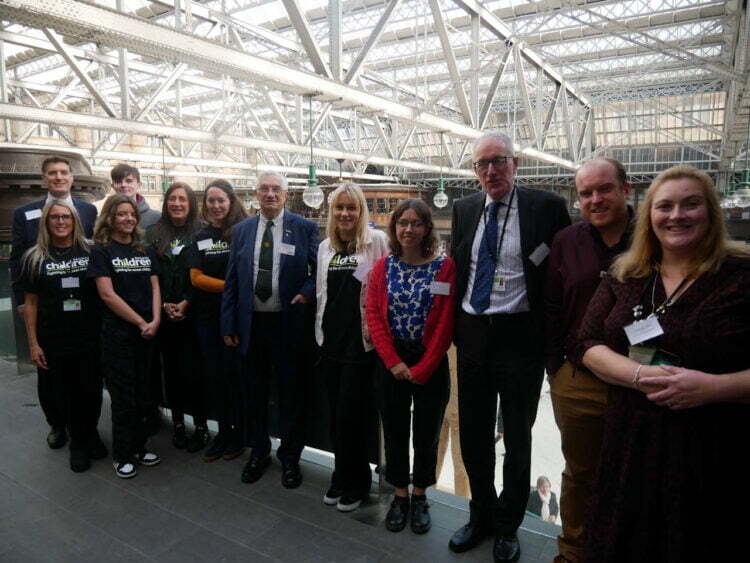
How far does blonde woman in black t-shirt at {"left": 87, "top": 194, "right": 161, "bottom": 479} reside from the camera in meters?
2.86

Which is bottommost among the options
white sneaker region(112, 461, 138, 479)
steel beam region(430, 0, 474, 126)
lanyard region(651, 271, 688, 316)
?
white sneaker region(112, 461, 138, 479)

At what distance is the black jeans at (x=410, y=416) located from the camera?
2.30m

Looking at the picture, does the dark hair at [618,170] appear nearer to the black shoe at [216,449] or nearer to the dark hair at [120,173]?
the black shoe at [216,449]

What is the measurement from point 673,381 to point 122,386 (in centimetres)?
281

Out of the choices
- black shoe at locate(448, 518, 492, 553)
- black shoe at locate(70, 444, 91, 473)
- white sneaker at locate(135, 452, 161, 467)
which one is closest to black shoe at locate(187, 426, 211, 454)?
white sneaker at locate(135, 452, 161, 467)

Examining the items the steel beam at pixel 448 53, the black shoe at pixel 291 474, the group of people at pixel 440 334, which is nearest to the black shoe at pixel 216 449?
the group of people at pixel 440 334

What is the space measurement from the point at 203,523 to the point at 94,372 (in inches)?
49.8

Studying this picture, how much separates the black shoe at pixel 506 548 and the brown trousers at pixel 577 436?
206mm

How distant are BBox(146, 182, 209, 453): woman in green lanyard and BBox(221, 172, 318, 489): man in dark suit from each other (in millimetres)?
445

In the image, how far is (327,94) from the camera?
20.6ft

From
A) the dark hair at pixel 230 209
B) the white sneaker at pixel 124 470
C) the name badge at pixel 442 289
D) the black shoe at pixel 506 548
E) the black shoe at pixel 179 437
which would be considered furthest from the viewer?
the black shoe at pixel 179 437

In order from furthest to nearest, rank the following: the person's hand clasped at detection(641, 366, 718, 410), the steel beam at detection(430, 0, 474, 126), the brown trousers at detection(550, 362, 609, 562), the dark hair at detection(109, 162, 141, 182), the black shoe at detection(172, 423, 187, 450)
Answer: the steel beam at detection(430, 0, 474, 126) → the dark hair at detection(109, 162, 141, 182) → the black shoe at detection(172, 423, 187, 450) → the brown trousers at detection(550, 362, 609, 562) → the person's hand clasped at detection(641, 366, 718, 410)

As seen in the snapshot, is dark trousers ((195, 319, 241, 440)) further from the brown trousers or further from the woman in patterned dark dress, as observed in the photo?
the woman in patterned dark dress

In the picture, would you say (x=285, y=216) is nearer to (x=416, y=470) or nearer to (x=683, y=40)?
(x=416, y=470)
